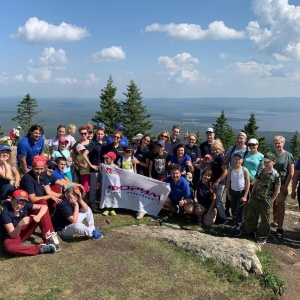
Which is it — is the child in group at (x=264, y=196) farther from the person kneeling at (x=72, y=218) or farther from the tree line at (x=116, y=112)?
the tree line at (x=116, y=112)

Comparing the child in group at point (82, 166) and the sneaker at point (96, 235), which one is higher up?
the child in group at point (82, 166)

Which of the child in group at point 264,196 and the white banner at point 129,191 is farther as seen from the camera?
the white banner at point 129,191

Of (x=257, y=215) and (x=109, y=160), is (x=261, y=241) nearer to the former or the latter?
(x=257, y=215)

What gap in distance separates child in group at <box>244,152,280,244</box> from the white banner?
2727mm

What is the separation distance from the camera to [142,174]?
973 cm

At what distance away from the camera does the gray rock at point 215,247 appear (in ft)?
19.8

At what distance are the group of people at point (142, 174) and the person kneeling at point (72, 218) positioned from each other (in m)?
0.02

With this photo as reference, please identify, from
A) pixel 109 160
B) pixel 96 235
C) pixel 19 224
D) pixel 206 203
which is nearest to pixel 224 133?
pixel 206 203

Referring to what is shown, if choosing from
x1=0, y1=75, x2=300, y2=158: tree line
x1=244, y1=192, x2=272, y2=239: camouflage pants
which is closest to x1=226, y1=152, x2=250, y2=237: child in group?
x1=244, y1=192, x2=272, y2=239: camouflage pants

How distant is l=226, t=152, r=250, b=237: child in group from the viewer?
26.0 ft

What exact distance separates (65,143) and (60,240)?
10.4ft

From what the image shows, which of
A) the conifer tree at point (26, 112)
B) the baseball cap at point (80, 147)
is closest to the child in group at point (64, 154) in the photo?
the baseball cap at point (80, 147)

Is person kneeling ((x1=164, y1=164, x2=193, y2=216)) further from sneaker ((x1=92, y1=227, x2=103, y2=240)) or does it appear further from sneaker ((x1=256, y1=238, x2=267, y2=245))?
sneaker ((x1=92, y1=227, x2=103, y2=240))

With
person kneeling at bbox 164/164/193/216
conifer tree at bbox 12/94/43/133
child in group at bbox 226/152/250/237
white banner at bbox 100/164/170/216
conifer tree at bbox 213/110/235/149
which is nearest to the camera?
child in group at bbox 226/152/250/237
